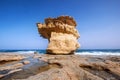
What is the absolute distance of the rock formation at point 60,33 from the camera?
2025 cm

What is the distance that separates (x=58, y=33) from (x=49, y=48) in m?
3.31

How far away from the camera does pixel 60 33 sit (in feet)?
70.9

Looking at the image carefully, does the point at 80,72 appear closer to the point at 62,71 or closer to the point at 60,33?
the point at 62,71

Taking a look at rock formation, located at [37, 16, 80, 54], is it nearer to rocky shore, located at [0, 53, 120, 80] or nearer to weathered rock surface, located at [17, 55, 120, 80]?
rocky shore, located at [0, 53, 120, 80]

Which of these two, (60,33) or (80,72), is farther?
(60,33)

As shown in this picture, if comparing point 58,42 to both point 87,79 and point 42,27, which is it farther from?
point 87,79

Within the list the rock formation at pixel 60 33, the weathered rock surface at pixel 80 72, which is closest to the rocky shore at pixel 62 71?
the weathered rock surface at pixel 80 72

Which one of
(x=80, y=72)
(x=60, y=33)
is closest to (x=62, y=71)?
(x=80, y=72)

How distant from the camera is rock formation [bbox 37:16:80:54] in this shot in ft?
66.4

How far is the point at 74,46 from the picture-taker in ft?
69.5

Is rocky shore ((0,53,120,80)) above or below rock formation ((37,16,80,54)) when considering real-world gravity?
below

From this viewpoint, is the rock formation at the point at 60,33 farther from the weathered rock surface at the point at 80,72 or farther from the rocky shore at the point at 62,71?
the weathered rock surface at the point at 80,72

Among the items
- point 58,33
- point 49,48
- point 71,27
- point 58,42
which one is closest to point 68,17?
point 71,27

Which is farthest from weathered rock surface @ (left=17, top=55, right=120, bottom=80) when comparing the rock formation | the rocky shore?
the rock formation
